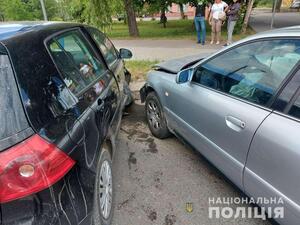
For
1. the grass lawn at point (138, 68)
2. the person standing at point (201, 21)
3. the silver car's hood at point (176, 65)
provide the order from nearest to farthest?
1. the silver car's hood at point (176, 65)
2. the grass lawn at point (138, 68)
3. the person standing at point (201, 21)

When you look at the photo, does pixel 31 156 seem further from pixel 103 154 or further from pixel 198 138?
pixel 198 138

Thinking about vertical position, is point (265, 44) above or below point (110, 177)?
above

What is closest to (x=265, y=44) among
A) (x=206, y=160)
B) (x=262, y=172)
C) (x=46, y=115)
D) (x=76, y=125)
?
(x=262, y=172)

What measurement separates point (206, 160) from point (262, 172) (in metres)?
0.84

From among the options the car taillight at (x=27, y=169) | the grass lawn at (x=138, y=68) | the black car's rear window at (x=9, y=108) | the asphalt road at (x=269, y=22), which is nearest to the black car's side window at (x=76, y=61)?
the black car's rear window at (x=9, y=108)

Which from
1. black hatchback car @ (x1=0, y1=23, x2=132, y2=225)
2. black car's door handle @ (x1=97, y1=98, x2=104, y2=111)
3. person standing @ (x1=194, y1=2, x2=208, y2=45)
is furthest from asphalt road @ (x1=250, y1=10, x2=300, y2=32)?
black hatchback car @ (x1=0, y1=23, x2=132, y2=225)

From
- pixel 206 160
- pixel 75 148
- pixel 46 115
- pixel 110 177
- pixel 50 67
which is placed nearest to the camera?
pixel 46 115

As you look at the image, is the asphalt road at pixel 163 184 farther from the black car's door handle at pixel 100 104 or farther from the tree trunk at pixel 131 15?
the tree trunk at pixel 131 15

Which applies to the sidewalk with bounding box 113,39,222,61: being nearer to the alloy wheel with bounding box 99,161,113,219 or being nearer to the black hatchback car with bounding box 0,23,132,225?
the alloy wheel with bounding box 99,161,113,219

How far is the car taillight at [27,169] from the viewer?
139 cm

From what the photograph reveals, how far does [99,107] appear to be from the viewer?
7.73 ft

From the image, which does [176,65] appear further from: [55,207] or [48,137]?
[55,207]

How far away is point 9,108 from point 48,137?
256 mm

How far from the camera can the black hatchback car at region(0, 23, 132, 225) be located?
1423mm
